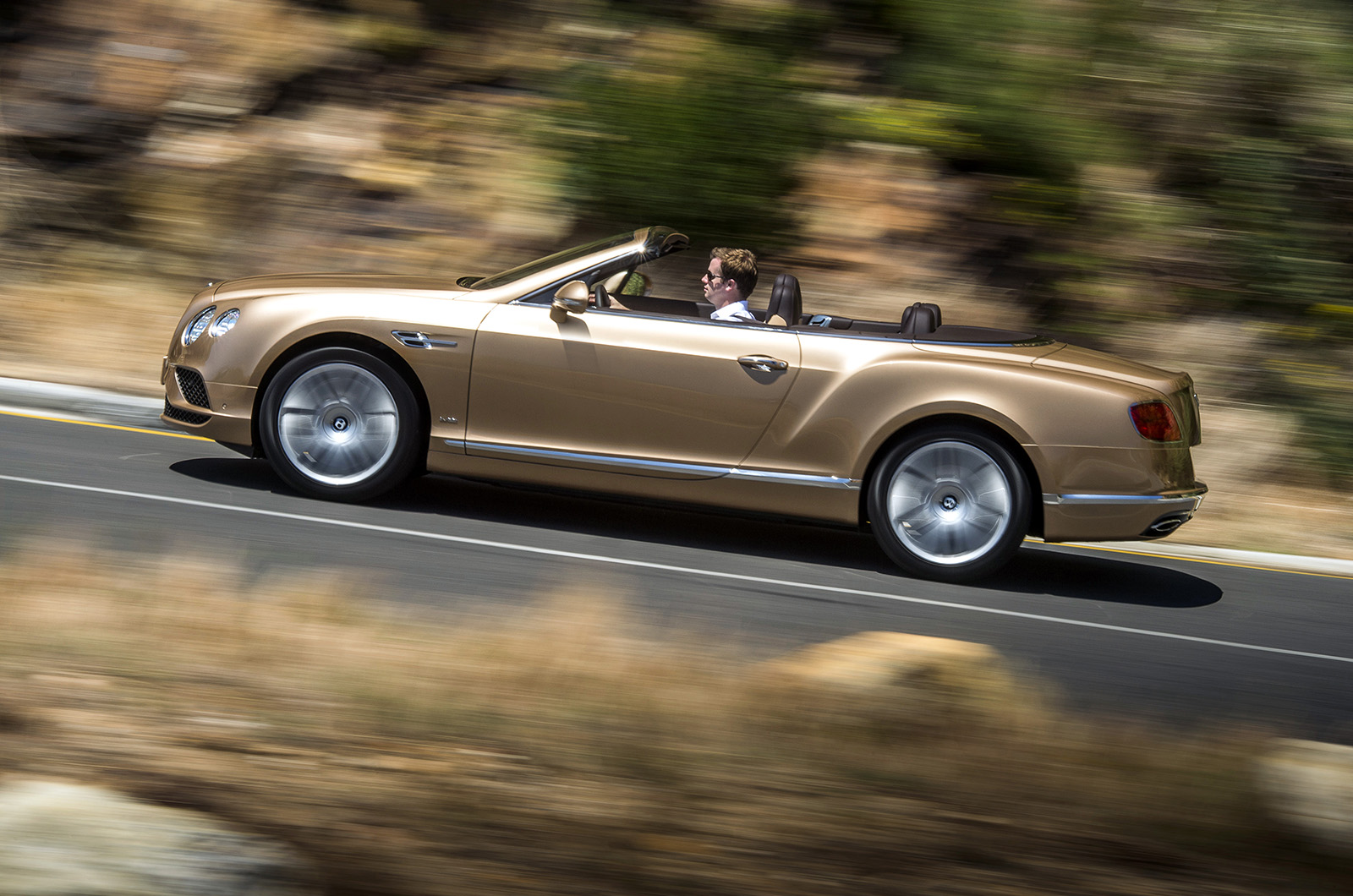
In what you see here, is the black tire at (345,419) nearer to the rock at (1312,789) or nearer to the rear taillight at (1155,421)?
the rear taillight at (1155,421)

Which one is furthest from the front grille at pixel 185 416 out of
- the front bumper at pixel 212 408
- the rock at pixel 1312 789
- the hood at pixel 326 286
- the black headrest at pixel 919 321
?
the rock at pixel 1312 789

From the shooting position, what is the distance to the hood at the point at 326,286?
6879mm

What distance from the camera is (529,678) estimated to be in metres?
4.11

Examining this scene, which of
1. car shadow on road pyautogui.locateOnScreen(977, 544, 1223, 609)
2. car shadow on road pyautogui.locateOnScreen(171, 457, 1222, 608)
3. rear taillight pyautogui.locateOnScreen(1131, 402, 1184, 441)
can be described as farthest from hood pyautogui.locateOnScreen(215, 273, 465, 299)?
rear taillight pyautogui.locateOnScreen(1131, 402, 1184, 441)

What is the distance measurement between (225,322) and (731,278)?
8.31 ft

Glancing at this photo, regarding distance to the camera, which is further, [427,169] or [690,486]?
[427,169]

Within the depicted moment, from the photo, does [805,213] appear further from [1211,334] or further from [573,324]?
[573,324]

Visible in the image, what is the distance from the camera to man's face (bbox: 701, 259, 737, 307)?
23.0 ft

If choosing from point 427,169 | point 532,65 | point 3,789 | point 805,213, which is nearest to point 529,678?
point 3,789

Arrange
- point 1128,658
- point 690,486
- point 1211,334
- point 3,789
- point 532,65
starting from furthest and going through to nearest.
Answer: point 532,65, point 1211,334, point 690,486, point 1128,658, point 3,789

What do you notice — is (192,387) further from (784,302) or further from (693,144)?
(693,144)

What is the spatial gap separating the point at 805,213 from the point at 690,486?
5.66m

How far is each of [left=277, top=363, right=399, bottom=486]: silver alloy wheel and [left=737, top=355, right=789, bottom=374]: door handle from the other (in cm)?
172

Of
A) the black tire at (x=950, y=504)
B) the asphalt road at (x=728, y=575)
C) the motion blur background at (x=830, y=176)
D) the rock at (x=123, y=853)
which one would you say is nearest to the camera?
the rock at (x=123, y=853)
